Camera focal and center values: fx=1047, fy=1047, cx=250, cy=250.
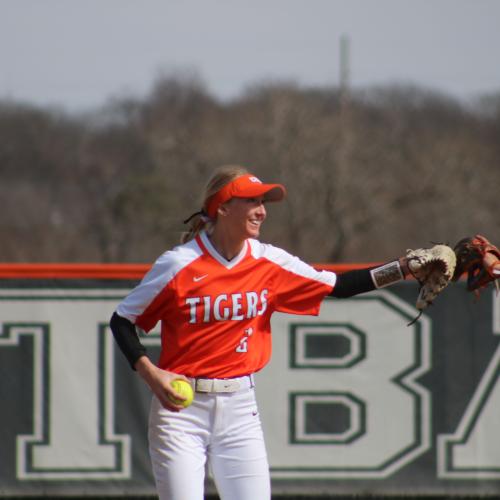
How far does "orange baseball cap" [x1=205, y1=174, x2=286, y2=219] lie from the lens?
4.15 meters

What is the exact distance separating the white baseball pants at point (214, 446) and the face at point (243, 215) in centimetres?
65

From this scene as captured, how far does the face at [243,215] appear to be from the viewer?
417cm

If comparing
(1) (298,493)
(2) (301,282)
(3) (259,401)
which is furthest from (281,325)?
(2) (301,282)

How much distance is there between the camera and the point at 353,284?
4.43 meters

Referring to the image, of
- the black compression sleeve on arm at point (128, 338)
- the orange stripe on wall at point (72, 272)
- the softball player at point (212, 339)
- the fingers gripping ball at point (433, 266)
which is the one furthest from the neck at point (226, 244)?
the orange stripe on wall at point (72, 272)

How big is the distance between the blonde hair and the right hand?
0.62 metres

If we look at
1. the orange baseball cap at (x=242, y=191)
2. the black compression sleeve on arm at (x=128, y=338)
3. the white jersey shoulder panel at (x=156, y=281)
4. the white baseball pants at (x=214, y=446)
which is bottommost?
the white baseball pants at (x=214, y=446)

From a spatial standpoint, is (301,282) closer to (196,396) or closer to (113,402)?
(196,396)

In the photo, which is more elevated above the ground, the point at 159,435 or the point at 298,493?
the point at 159,435

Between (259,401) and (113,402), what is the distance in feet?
3.07

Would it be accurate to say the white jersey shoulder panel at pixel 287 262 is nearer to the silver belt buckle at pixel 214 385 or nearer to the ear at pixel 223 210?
the ear at pixel 223 210

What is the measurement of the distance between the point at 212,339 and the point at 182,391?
0.29 m

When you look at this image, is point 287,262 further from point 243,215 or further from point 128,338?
point 128,338

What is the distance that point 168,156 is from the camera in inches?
1487
